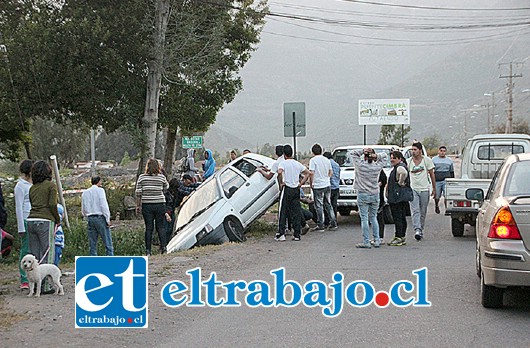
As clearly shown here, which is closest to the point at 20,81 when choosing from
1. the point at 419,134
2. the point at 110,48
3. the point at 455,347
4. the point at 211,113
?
the point at 110,48

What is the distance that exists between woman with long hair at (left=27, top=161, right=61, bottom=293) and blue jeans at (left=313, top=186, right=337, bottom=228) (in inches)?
301

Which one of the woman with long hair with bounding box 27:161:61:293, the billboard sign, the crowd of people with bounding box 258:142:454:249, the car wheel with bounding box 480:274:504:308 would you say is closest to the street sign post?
the crowd of people with bounding box 258:142:454:249

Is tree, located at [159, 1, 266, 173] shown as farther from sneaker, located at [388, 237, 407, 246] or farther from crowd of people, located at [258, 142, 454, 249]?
sneaker, located at [388, 237, 407, 246]

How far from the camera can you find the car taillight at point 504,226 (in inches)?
296

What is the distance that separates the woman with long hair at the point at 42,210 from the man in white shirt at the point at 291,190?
6.06 m

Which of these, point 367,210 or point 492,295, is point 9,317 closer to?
point 492,295

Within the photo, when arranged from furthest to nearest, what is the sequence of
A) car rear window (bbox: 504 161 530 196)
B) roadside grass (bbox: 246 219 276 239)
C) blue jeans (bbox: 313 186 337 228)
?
roadside grass (bbox: 246 219 276 239) → blue jeans (bbox: 313 186 337 228) → car rear window (bbox: 504 161 530 196)

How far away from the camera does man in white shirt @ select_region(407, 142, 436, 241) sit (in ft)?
46.4

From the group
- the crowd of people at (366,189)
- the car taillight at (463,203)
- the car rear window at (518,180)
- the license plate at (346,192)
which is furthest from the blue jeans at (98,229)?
the license plate at (346,192)

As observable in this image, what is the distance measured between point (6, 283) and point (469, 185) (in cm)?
861

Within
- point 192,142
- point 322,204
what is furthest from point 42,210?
point 192,142

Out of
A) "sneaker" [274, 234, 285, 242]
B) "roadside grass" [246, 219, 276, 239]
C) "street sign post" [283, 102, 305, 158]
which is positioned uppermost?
"street sign post" [283, 102, 305, 158]

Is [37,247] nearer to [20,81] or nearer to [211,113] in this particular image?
[20,81]

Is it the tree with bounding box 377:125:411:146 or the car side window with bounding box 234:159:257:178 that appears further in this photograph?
the tree with bounding box 377:125:411:146
